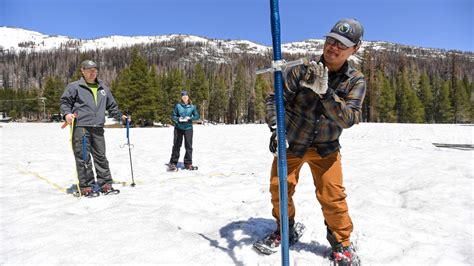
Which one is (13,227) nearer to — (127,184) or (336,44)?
(127,184)

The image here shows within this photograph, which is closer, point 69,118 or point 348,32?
point 348,32

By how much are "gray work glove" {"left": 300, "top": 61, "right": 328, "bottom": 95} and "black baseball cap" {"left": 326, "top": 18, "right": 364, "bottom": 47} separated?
51cm

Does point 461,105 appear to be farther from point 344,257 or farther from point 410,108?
point 344,257

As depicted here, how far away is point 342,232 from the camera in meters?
3.21

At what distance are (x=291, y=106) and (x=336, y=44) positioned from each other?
0.79 m

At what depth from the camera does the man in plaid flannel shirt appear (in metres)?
2.84

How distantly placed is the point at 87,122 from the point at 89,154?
69 centimetres

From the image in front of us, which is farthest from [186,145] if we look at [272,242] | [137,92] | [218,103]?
[218,103]

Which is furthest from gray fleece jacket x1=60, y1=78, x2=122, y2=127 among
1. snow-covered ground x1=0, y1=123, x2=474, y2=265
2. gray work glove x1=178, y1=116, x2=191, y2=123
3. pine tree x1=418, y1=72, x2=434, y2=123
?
pine tree x1=418, y1=72, x2=434, y2=123

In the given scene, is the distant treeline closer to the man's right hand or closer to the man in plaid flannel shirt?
the man's right hand

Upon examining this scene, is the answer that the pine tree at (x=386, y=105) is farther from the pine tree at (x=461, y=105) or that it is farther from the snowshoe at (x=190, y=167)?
the snowshoe at (x=190, y=167)

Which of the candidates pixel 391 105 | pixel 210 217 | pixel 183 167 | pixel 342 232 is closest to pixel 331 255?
pixel 342 232

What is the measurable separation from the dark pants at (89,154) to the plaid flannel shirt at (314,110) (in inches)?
167

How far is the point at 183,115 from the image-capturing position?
30.8 ft
